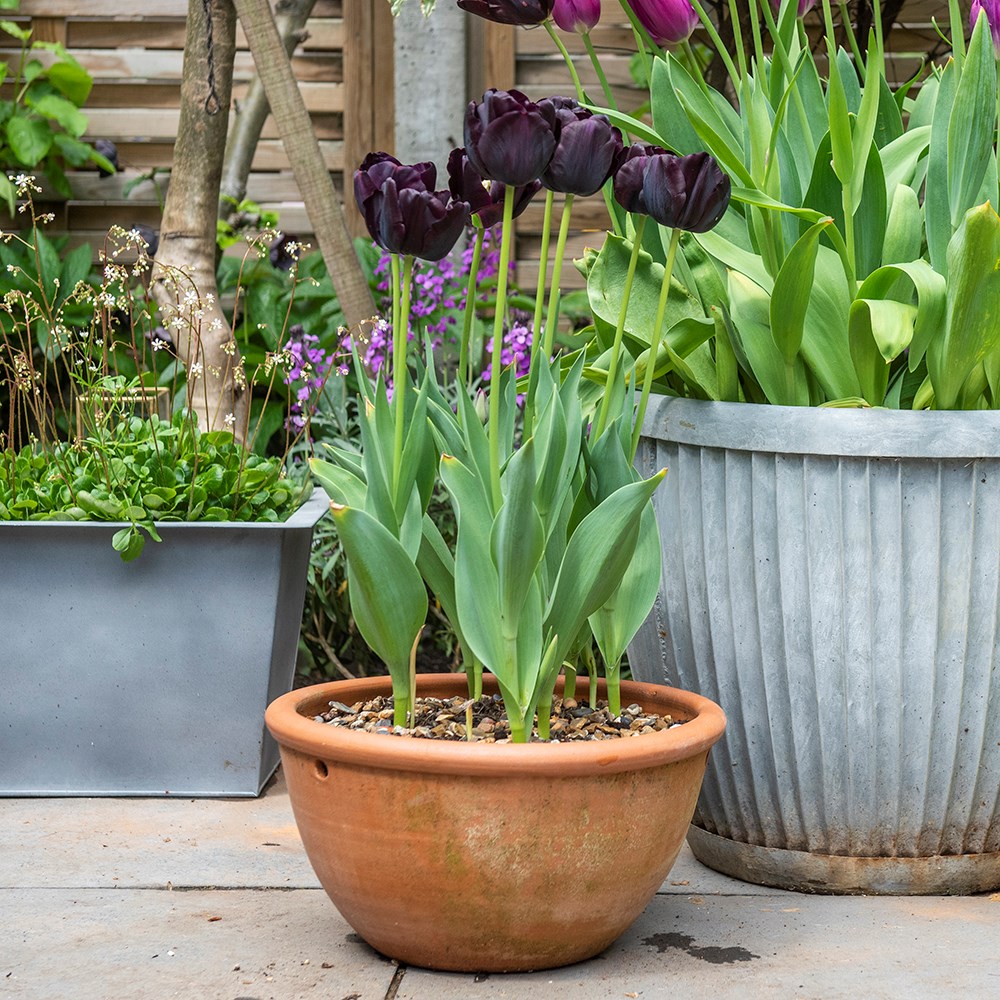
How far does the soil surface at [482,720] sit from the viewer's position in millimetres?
Answer: 1543

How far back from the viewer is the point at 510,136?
4.40 feet

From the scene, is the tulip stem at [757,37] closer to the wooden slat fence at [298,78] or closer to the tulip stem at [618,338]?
the tulip stem at [618,338]

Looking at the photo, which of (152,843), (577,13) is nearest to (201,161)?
(577,13)

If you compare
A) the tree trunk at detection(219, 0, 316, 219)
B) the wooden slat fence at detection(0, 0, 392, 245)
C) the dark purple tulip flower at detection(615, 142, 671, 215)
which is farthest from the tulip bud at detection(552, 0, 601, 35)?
the wooden slat fence at detection(0, 0, 392, 245)

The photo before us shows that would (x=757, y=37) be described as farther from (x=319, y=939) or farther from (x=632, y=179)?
(x=319, y=939)

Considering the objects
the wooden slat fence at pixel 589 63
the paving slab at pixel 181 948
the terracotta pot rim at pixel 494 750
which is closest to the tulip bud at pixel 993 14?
the terracotta pot rim at pixel 494 750

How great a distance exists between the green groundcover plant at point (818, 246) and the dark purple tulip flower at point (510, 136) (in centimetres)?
22

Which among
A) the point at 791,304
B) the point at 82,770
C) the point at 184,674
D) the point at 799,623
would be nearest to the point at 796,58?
the point at 791,304

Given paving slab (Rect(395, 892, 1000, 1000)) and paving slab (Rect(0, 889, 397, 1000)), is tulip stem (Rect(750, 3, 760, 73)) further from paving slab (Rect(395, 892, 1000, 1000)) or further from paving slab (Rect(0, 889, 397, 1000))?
paving slab (Rect(0, 889, 397, 1000))

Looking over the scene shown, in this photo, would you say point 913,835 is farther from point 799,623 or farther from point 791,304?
point 791,304

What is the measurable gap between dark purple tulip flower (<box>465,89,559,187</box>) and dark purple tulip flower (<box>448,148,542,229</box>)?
10 cm

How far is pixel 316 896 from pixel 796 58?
51.5 inches

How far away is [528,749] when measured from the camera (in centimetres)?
136

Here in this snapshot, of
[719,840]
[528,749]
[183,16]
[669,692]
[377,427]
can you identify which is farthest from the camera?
[183,16]
